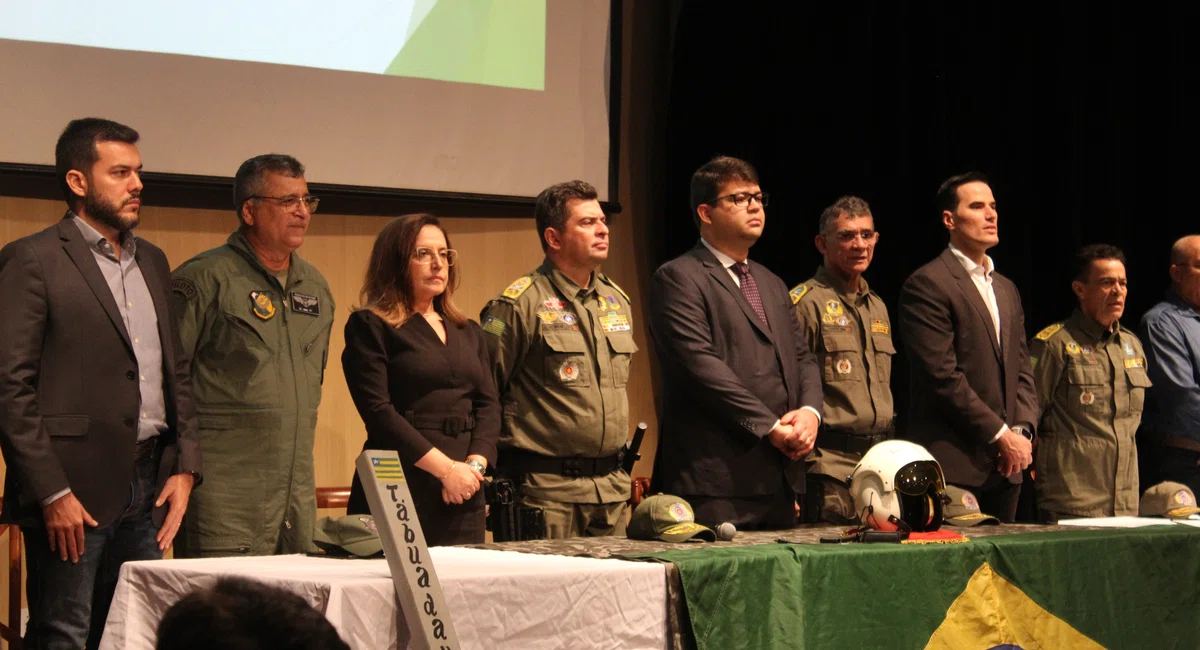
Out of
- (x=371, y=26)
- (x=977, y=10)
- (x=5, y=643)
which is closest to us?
(x=5, y=643)

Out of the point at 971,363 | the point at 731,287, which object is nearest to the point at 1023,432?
the point at 971,363

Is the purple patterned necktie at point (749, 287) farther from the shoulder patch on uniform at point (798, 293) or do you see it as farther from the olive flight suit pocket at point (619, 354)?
the shoulder patch on uniform at point (798, 293)

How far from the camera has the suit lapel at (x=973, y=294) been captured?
4.54m

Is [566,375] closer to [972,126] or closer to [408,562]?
[408,562]

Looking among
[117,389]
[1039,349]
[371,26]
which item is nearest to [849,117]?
[1039,349]

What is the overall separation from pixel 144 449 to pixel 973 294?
9.37 feet

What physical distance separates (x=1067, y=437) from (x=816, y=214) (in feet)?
5.00

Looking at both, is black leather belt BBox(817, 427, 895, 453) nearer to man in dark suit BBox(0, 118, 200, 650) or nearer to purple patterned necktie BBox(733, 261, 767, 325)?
purple patterned necktie BBox(733, 261, 767, 325)

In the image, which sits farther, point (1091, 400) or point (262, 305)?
point (1091, 400)

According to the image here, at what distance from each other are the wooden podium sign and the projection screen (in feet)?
9.99

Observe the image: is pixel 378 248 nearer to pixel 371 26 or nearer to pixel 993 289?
pixel 371 26

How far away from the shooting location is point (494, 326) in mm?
3979

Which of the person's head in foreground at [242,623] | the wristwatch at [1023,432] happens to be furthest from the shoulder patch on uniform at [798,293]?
the person's head in foreground at [242,623]

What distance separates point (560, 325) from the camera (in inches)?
157
